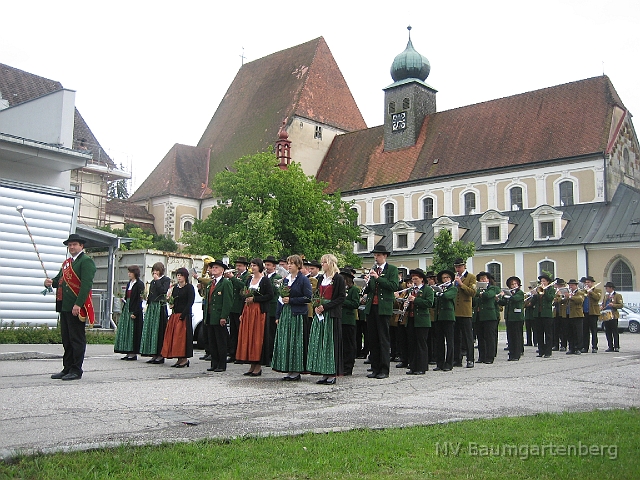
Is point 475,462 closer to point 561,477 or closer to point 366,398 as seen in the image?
point 561,477

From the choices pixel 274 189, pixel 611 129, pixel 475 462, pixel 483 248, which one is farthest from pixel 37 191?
pixel 611 129

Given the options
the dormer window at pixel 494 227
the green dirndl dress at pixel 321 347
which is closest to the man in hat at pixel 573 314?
the green dirndl dress at pixel 321 347

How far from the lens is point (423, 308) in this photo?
1141cm

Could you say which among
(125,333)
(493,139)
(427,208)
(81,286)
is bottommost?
(125,333)

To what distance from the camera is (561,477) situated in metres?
4.46

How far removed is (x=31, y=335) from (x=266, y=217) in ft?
70.0

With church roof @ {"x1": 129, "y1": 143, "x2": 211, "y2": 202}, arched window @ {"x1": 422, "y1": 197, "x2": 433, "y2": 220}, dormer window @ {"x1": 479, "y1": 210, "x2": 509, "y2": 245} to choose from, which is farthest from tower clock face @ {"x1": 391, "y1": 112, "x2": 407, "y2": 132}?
church roof @ {"x1": 129, "y1": 143, "x2": 211, "y2": 202}

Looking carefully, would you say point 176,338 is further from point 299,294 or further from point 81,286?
point 299,294

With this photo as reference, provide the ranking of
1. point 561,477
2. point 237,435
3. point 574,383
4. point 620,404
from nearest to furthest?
point 561,477, point 237,435, point 620,404, point 574,383

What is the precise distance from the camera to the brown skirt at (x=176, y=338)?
37.8ft

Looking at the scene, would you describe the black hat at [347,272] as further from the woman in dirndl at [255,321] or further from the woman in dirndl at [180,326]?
the woman in dirndl at [180,326]

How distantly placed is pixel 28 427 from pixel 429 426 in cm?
350

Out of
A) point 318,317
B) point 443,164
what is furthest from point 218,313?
point 443,164

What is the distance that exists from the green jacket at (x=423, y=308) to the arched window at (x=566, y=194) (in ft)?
111
